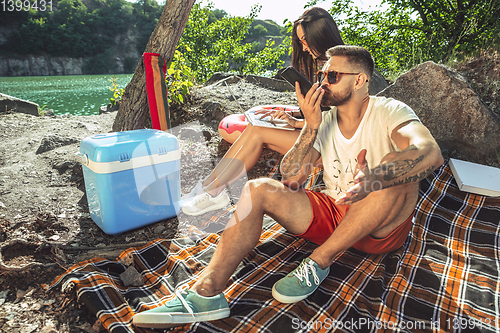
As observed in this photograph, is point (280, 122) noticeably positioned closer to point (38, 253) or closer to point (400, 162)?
point (400, 162)

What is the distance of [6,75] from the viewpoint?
31609mm

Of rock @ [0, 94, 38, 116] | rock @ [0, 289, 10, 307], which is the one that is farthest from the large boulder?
rock @ [0, 94, 38, 116]

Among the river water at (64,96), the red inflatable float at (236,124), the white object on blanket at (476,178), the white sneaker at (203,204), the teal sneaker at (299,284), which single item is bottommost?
the river water at (64,96)

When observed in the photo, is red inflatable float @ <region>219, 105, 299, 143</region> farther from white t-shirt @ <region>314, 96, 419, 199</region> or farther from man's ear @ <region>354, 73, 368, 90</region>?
man's ear @ <region>354, 73, 368, 90</region>

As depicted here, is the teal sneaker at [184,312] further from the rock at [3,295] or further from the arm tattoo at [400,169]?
the arm tattoo at [400,169]

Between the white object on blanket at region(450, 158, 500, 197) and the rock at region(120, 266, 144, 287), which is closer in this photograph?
the rock at region(120, 266, 144, 287)

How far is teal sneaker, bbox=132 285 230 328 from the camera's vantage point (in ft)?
4.01

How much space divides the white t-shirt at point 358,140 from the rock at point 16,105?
7.24 metres

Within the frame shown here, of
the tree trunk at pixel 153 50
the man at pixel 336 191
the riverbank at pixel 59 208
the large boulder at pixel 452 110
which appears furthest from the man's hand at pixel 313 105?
the tree trunk at pixel 153 50

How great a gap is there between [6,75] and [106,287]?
42.0 metres

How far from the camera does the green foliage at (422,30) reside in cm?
430

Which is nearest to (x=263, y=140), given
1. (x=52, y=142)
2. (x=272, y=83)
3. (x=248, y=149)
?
(x=248, y=149)

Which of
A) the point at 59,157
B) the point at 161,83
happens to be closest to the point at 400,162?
the point at 161,83

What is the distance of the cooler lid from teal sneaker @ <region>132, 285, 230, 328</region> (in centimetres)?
113
